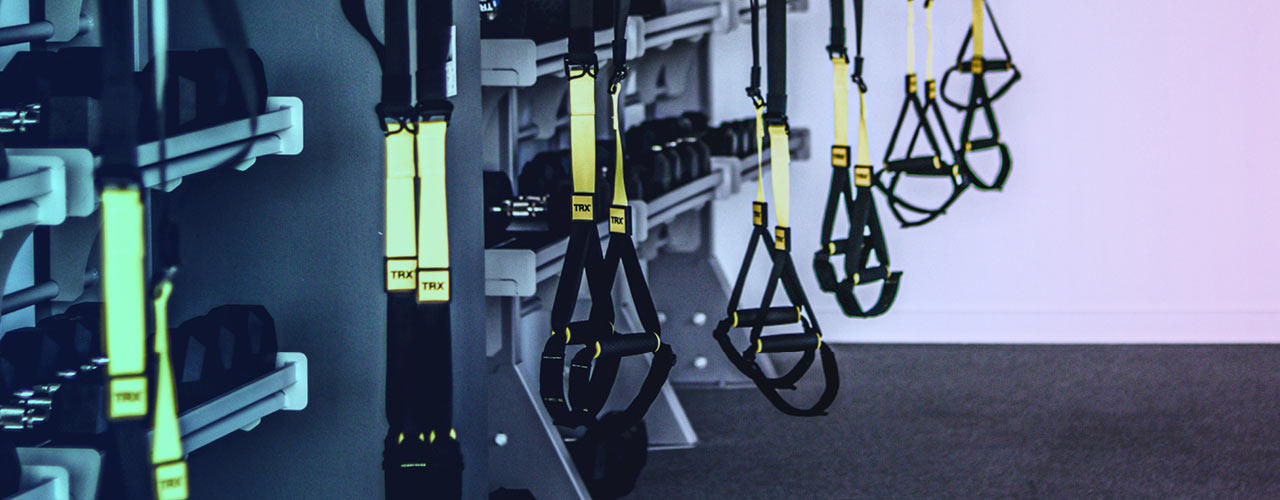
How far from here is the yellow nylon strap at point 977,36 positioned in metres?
4.50

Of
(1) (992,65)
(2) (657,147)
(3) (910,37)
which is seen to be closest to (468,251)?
(2) (657,147)

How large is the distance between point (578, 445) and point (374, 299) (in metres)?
1.43

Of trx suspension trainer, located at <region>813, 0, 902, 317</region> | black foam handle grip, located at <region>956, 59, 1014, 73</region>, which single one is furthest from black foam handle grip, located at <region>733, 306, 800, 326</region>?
black foam handle grip, located at <region>956, 59, 1014, 73</region>

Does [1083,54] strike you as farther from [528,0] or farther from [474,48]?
[474,48]

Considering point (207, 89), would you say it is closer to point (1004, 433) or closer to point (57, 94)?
point (57, 94)

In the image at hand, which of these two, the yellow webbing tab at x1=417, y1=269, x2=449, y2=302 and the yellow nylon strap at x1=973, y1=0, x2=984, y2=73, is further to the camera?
the yellow nylon strap at x1=973, y1=0, x2=984, y2=73

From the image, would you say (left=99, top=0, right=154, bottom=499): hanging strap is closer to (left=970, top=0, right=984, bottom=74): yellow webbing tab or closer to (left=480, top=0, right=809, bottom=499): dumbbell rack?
(left=480, top=0, right=809, bottom=499): dumbbell rack

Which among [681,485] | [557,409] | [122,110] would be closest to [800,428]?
[681,485]

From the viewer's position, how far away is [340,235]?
2.08 meters

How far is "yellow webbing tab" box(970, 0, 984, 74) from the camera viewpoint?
4504 mm

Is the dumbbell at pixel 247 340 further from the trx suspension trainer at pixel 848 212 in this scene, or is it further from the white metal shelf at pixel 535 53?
the trx suspension trainer at pixel 848 212

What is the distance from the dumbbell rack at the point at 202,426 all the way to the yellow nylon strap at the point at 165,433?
0.37m

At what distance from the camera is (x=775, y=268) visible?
2.67 metres

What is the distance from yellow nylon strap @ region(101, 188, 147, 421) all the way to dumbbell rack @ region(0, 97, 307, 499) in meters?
0.09
